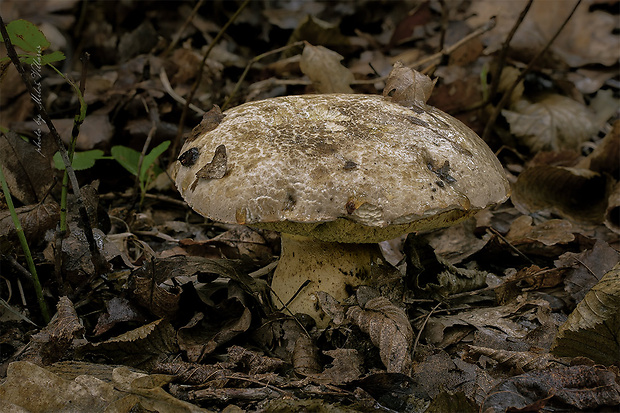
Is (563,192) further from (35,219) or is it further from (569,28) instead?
(35,219)

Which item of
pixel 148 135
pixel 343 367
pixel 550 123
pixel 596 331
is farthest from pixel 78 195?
pixel 550 123

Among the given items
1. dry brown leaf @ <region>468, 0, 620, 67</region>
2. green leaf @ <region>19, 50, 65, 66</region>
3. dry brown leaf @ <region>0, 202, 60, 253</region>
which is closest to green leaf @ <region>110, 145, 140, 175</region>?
dry brown leaf @ <region>0, 202, 60, 253</region>

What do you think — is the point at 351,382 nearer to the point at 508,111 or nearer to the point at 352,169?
the point at 352,169

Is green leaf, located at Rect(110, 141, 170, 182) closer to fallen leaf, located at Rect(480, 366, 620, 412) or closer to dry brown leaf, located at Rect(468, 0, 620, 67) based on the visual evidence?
fallen leaf, located at Rect(480, 366, 620, 412)

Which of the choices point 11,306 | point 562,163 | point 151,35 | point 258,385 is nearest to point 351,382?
point 258,385

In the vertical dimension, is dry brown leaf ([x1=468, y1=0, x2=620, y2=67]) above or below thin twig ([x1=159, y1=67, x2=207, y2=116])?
below

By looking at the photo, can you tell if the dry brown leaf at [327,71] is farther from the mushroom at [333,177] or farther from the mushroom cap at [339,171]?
the mushroom cap at [339,171]

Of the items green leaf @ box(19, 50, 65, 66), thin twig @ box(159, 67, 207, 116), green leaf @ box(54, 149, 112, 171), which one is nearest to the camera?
green leaf @ box(19, 50, 65, 66)

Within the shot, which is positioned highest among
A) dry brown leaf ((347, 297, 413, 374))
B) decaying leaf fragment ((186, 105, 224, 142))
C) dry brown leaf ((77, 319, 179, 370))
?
decaying leaf fragment ((186, 105, 224, 142))
